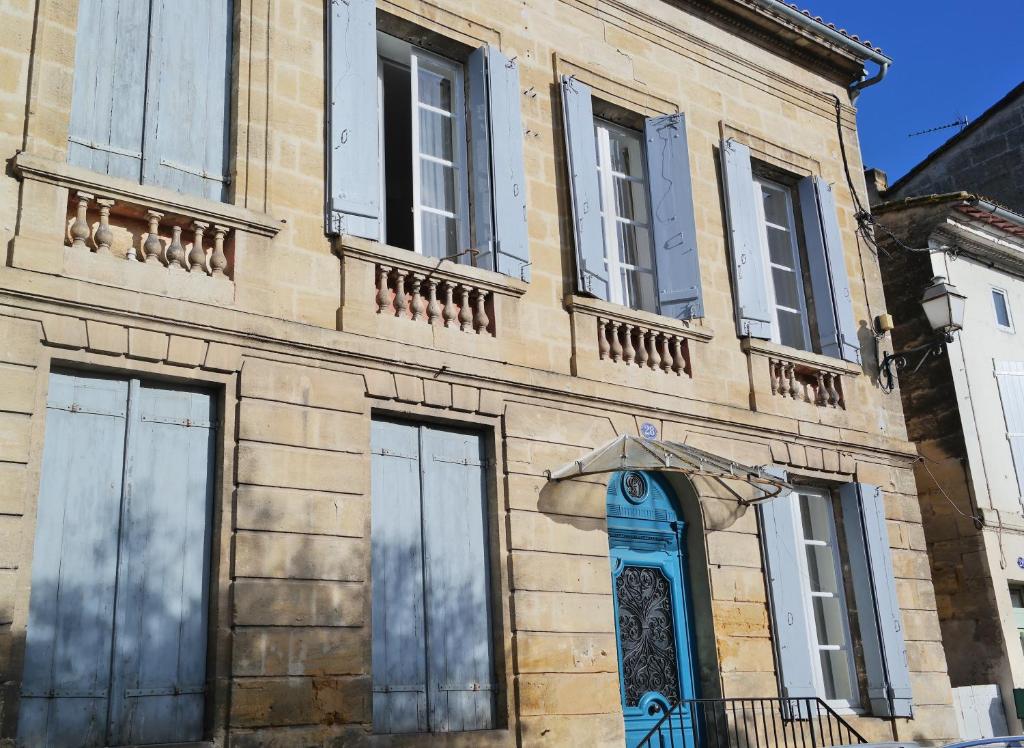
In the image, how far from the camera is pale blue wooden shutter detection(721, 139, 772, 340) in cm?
961

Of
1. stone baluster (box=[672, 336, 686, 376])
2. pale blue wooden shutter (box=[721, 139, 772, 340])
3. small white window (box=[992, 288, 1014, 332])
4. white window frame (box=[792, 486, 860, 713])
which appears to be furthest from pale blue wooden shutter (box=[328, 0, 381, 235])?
small white window (box=[992, 288, 1014, 332])

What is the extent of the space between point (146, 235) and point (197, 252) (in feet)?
0.99

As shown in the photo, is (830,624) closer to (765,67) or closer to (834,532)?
(834,532)

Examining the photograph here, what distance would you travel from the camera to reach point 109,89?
22.5 ft

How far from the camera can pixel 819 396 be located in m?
10.1

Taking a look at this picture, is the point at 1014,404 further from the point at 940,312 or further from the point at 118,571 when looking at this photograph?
the point at 118,571

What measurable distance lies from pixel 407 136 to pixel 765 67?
360 centimetres

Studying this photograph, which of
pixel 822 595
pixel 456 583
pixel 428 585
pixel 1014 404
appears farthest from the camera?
pixel 1014 404

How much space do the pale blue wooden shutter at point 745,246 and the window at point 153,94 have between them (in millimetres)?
4508

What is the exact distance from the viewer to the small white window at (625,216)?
9.23 meters

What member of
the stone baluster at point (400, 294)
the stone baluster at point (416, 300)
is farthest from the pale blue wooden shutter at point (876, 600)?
the stone baluster at point (400, 294)

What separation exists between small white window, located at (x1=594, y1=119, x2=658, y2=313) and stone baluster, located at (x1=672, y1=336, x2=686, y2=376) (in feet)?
1.25

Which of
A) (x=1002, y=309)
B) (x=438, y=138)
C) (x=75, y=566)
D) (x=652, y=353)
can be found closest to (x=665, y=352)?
(x=652, y=353)

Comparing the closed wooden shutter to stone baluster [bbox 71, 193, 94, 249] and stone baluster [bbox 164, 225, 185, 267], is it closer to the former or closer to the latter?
stone baluster [bbox 164, 225, 185, 267]
